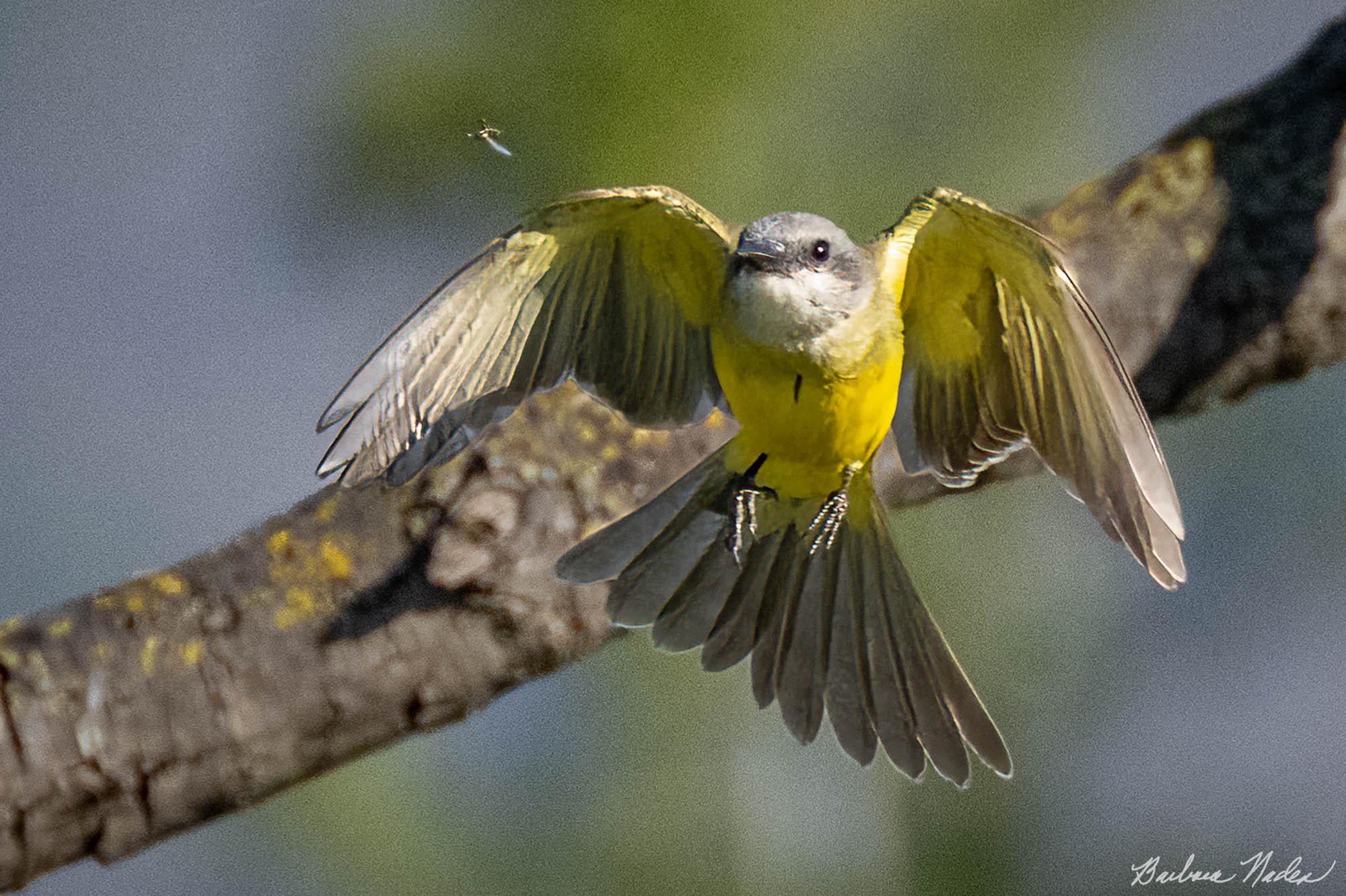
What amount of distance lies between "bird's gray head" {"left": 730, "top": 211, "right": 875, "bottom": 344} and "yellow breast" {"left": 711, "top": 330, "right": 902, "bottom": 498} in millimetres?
73

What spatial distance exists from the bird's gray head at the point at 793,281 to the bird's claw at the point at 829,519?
550 millimetres

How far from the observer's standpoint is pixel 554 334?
3301mm

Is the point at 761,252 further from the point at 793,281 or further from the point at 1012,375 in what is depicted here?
the point at 1012,375

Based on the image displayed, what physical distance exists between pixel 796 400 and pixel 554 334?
67 centimetres

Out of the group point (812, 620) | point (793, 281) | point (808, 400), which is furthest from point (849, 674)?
point (793, 281)

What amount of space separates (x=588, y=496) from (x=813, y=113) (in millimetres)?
3241

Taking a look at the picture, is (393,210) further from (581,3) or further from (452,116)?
(581,3)

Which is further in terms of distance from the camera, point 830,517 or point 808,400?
point 830,517

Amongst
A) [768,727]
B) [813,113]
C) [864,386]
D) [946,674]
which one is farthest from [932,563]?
[864,386]

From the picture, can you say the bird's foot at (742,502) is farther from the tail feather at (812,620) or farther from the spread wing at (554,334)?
the spread wing at (554,334)

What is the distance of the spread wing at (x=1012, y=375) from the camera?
2605 mm

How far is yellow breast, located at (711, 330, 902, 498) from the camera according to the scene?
3068 millimetres
